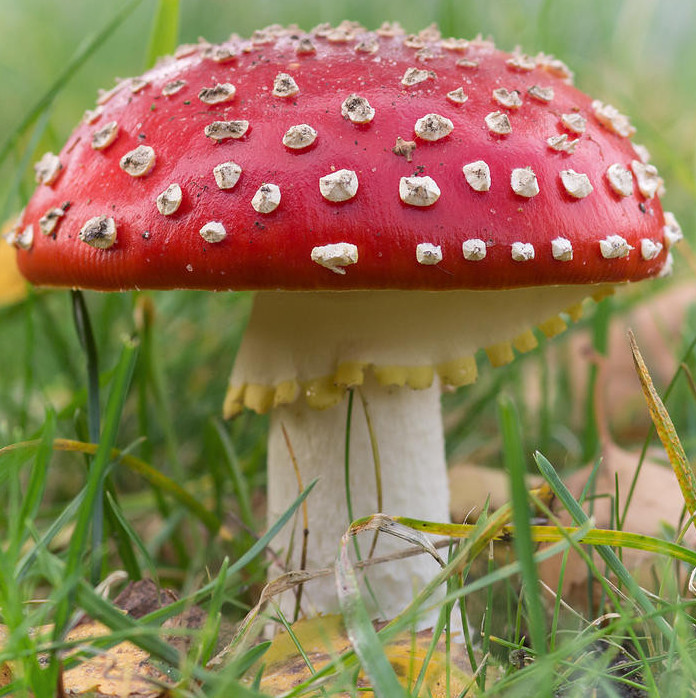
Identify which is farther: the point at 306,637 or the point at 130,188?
the point at 306,637

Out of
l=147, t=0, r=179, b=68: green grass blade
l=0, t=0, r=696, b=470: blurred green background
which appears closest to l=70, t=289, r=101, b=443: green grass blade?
l=0, t=0, r=696, b=470: blurred green background

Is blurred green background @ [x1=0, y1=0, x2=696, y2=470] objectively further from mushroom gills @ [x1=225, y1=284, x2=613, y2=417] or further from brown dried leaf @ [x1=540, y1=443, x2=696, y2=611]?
mushroom gills @ [x1=225, y1=284, x2=613, y2=417]

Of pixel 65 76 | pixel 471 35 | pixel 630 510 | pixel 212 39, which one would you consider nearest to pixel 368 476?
pixel 630 510

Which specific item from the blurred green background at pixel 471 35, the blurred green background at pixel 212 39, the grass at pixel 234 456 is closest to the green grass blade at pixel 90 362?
the grass at pixel 234 456

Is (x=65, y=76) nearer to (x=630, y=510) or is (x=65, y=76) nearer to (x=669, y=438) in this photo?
(x=669, y=438)

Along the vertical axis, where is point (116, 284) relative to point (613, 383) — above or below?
above

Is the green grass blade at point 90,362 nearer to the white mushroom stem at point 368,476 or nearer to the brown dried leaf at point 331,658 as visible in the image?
the white mushroom stem at point 368,476

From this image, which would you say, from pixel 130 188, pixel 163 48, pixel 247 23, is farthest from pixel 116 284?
pixel 247 23

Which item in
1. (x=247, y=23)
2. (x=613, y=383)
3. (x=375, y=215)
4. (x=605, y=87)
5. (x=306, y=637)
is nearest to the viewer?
(x=375, y=215)

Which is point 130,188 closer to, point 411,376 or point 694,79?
point 411,376
